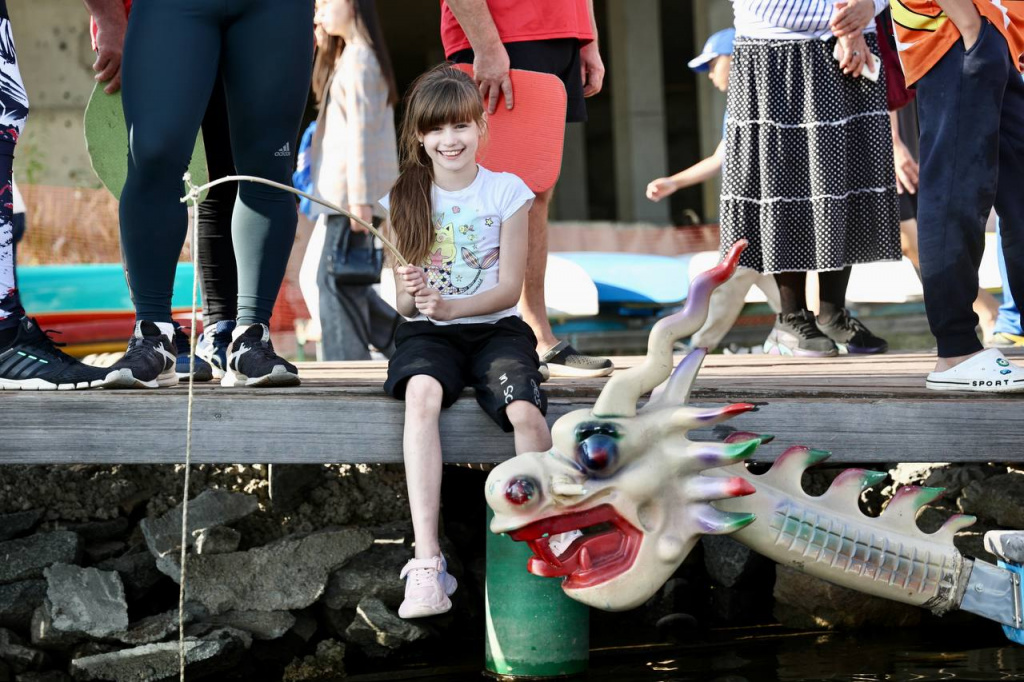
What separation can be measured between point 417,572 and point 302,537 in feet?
3.41

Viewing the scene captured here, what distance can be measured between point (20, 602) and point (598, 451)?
1847 mm

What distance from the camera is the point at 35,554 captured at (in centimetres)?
386

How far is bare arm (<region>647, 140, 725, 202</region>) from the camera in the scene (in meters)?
5.07

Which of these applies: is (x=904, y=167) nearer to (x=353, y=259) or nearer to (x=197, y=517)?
(x=353, y=259)

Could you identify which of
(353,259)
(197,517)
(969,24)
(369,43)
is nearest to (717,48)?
(369,43)

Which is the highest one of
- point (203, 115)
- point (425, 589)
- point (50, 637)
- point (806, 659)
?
point (203, 115)

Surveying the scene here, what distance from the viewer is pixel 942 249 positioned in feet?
11.2

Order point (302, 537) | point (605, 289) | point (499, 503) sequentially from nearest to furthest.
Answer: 1. point (499, 503)
2. point (302, 537)
3. point (605, 289)

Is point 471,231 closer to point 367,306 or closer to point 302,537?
point 302,537

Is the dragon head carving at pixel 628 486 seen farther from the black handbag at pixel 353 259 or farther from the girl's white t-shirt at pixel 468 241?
the black handbag at pixel 353 259

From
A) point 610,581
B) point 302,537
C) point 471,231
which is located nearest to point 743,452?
point 610,581

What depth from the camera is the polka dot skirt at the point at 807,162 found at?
15.6ft

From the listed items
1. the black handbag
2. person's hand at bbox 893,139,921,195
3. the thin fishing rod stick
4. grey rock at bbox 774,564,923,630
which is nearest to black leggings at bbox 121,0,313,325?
the thin fishing rod stick

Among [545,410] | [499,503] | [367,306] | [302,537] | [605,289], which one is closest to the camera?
[499,503]
